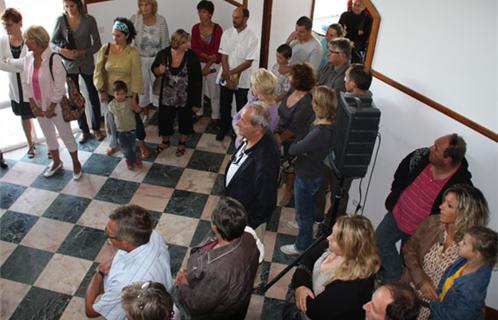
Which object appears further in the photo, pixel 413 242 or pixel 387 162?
pixel 387 162

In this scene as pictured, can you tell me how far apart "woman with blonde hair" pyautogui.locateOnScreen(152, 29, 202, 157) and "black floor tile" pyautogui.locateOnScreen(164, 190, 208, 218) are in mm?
674

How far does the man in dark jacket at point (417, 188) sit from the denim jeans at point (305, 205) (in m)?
0.55

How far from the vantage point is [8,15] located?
3.65 m

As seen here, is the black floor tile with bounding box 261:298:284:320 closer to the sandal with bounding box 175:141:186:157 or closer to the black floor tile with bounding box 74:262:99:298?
the black floor tile with bounding box 74:262:99:298

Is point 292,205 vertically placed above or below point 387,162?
below

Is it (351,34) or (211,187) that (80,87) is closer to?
(211,187)

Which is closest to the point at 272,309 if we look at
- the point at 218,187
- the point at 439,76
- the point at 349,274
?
the point at 349,274

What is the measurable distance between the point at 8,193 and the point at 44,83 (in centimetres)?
108

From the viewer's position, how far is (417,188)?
2.70 metres

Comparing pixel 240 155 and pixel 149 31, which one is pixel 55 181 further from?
pixel 240 155

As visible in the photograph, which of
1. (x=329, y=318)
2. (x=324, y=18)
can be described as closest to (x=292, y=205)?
(x=329, y=318)

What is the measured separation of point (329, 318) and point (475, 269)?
70 cm

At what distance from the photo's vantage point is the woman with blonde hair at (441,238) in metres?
2.17

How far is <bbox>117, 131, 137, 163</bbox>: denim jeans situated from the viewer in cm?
420
